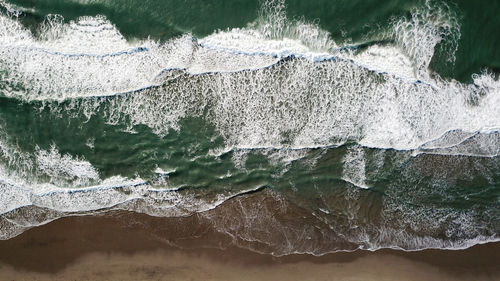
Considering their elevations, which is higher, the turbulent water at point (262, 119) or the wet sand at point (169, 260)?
the turbulent water at point (262, 119)

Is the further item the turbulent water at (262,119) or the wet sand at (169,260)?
the wet sand at (169,260)

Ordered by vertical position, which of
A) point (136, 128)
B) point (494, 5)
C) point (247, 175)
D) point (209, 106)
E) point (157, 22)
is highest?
point (494, 5)

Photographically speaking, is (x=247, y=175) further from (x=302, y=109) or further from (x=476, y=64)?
(x=476, y=64)

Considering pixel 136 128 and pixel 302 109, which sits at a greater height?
pixel 302 109

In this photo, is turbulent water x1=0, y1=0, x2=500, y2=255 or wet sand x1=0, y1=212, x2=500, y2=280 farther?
wet sand x1=0, y1=212, x2=500, y2=280

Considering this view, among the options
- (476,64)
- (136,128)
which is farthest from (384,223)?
(136,128)
